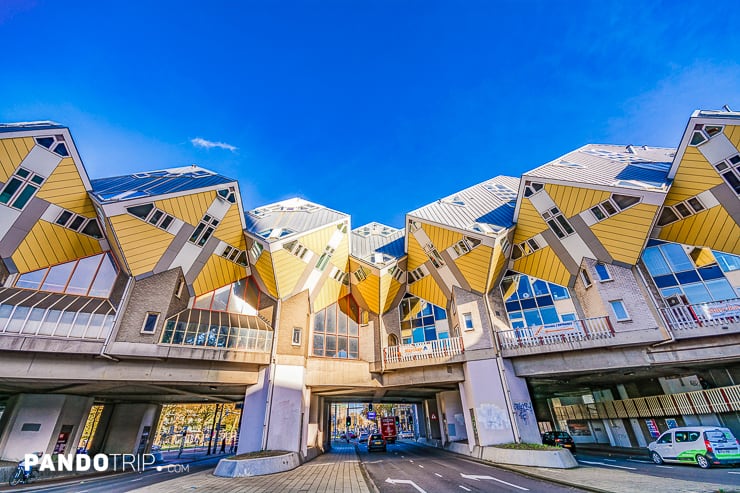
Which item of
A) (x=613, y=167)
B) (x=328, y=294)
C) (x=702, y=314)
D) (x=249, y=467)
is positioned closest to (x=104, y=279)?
(x=249, y=467)

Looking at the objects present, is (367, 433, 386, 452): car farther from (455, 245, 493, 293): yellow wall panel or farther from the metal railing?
the metal railing

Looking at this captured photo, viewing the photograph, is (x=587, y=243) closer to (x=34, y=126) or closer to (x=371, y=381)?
(x=371, y=381)

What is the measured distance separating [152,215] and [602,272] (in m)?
27.7

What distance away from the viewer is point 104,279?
17.4m

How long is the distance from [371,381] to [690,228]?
73.0 ft

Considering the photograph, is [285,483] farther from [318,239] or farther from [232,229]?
[232,229]

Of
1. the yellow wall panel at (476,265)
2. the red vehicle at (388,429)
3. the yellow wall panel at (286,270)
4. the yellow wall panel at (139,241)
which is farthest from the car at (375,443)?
the yellow wall panel at (139,241)

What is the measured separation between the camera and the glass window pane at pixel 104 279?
16.9 m

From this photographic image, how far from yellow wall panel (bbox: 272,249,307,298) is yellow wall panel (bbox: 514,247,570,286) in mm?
16407

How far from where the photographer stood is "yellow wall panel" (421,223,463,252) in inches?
801

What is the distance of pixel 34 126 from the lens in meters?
14.9

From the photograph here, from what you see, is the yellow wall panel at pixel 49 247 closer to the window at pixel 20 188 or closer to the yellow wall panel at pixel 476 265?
the window at pixel 20 188

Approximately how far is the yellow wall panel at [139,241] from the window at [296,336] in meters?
9.66

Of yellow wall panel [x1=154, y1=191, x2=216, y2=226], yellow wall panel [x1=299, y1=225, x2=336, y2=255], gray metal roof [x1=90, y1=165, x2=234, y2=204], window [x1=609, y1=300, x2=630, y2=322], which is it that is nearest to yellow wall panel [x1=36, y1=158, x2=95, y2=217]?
gray metal roof [x1=90, y1=165, x2=234, y2=204]
